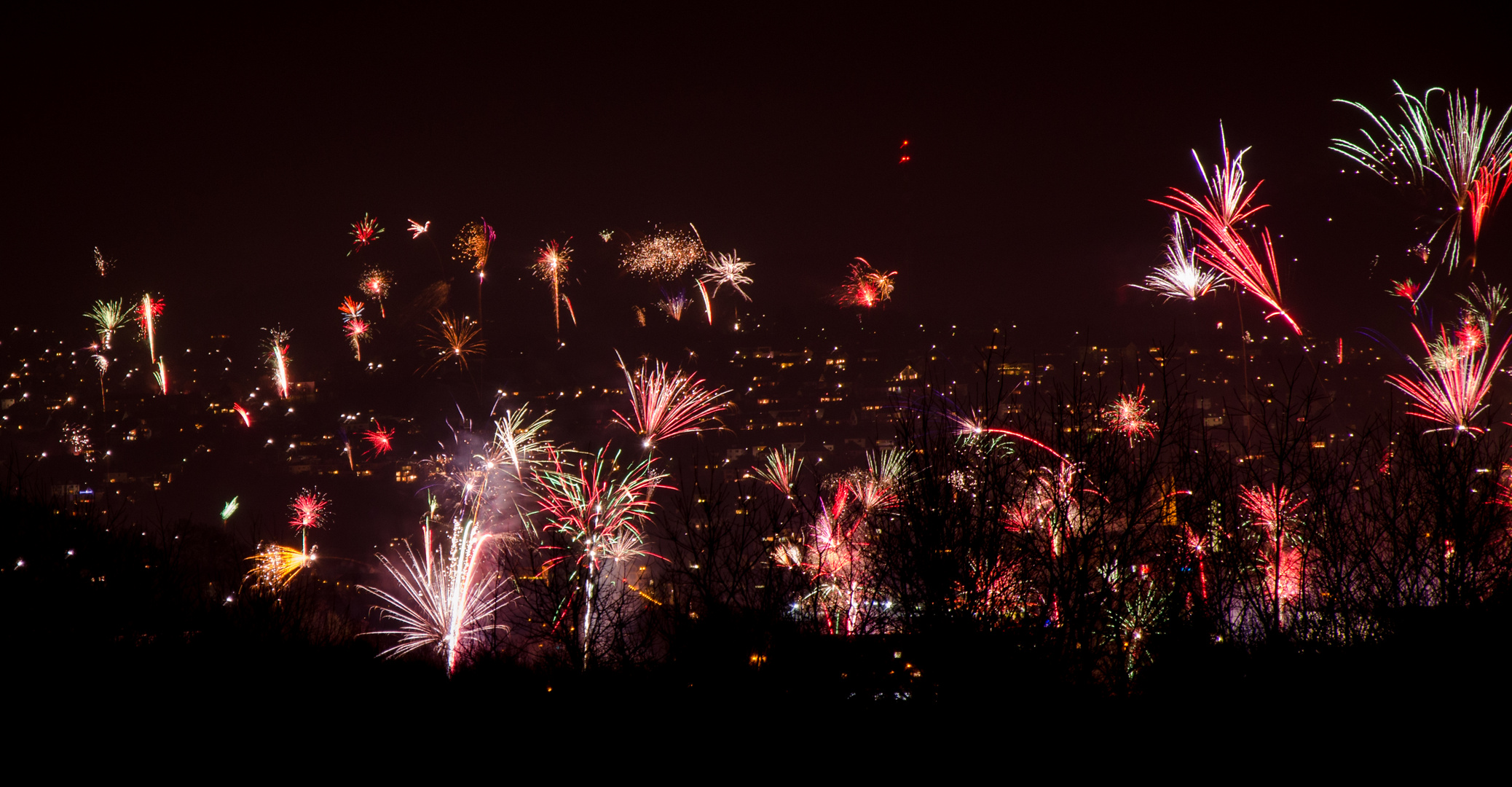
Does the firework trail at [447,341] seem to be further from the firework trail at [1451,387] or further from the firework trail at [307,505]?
the firework trail at [1451,387]

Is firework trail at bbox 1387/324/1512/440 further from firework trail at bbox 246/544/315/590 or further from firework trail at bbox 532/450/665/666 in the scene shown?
firework trail at bbox 246/544/315/590

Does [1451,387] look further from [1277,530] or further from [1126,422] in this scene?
[1126,422]

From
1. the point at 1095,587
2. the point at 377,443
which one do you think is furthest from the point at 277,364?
the point at 1095,587

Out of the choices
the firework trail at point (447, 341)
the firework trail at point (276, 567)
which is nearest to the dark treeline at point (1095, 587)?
the firework trail at point (276, 567)

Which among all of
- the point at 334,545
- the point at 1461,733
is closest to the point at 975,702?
the point at 1461,733

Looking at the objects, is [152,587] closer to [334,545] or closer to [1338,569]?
[1338,569]

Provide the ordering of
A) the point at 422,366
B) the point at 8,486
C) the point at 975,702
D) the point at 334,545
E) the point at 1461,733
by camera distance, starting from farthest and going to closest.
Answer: the point at 422,366 < the point at 334,545 < the point at 8,486 < the point at 975,702 < the point at 1461,733

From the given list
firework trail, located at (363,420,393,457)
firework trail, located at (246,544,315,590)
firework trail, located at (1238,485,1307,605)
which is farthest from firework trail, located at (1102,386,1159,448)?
firework trail, located at (363,420,393,457)
